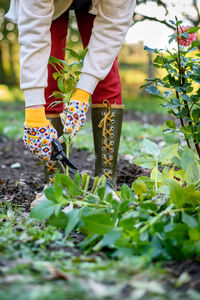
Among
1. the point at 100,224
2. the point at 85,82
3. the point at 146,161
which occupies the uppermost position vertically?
the point at 85,82

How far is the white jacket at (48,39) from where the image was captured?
5.06ft

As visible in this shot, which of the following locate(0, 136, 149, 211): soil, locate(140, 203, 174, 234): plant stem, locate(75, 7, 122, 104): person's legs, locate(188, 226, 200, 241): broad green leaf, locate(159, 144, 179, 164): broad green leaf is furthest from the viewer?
locate(0, 136, 149, 211): soil

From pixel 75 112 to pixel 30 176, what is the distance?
3.68 feet

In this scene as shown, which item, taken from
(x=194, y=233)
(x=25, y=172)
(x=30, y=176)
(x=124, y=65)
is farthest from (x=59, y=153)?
(x=124, y=65)

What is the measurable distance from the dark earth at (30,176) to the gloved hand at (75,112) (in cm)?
43

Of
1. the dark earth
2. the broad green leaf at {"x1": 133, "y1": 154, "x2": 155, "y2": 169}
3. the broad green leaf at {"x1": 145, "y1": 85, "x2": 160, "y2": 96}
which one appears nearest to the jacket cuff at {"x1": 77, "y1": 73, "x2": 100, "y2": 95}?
the broad green leaf at {"x1": 145, "y1": 85, "x2": 160, "y2": 96}

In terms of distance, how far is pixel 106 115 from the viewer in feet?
6.23

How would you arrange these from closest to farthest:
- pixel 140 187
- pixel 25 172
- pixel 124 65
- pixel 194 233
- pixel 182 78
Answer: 1. pixel 194 233
2. pixel 140 187
3. pixel 182 78
4. pixel 25 172
5. pixel 124 65

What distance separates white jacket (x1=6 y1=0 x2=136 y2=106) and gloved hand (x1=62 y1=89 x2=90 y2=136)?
0.13 ft

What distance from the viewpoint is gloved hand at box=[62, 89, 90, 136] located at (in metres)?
1.60

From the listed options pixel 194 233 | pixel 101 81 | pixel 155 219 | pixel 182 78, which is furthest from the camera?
pixel 101 81

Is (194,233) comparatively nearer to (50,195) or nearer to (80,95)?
(50,195)

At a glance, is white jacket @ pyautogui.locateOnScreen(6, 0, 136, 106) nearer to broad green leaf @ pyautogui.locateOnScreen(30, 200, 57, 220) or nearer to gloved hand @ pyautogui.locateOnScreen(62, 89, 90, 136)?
gloved hand @ pyautogui.locateOnScreen(62, 89, 90, 136)

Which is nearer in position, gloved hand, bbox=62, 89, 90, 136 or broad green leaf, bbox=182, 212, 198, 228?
broad green leaf, bbox=182, 212, 198, 228
